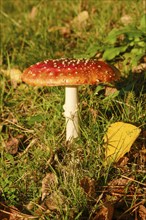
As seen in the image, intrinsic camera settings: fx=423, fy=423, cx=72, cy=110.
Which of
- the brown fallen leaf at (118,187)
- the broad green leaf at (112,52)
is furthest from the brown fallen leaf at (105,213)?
the broad green leaf at (112,52)

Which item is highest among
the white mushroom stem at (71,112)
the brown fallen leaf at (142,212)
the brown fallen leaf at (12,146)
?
the white mushroom stem at (71,112)

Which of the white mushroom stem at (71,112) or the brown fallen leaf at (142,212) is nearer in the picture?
the brown fallen leaf at (142,212)

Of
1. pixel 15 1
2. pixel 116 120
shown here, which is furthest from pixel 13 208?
pixel 15 1

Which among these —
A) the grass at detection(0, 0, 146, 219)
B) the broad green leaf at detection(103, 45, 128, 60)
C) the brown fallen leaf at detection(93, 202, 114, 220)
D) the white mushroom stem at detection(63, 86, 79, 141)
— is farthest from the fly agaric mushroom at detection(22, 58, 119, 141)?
the broad green leaf at detection(103, 45, 128, 60)

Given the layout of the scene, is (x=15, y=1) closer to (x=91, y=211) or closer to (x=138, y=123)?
(x=138, y=123)

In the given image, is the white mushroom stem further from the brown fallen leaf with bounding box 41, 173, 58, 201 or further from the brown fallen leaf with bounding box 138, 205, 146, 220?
the brown fallen leaf with bounding box 138, 205, 146, 220

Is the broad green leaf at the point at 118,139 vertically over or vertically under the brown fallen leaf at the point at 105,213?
over

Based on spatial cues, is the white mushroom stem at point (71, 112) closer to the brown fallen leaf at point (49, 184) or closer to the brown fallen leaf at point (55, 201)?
the brown fallen leaf at point (49, 184)
